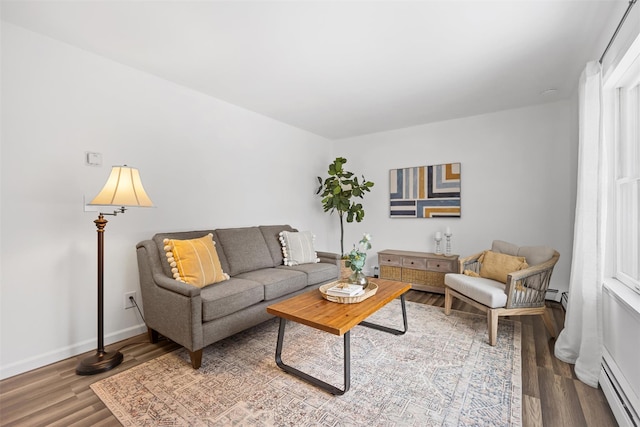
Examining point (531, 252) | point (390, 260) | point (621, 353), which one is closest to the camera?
point (621, 353)

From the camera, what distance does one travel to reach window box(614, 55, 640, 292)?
5.90 feet

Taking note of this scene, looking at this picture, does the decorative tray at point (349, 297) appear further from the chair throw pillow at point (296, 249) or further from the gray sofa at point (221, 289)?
the chair throw pillow at point (296, 249)

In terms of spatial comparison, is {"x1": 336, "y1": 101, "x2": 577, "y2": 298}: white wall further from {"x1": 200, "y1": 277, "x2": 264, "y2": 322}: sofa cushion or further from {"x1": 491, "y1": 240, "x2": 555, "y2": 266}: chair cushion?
{"x1": 200, "y1": 277, "x2": 264, "y2": 322}: sofa cushion

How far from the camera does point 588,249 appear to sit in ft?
6.56

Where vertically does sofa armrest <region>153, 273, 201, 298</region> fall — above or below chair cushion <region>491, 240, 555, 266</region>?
below

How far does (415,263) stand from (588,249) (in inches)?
85.0

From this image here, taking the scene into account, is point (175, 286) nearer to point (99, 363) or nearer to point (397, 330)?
point (99, 363)

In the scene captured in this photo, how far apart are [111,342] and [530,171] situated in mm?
4918

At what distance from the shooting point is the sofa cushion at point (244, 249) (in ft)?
9.77

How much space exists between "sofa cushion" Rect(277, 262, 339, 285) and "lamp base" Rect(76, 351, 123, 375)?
5.35ft

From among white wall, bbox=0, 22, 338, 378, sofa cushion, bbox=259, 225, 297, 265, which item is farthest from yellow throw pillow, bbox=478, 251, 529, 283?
white wall, bbox=0, 22, 338, 378

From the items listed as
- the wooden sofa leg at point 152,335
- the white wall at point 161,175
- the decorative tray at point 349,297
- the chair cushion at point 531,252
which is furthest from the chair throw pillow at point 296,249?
the chair cushion at point 531,252

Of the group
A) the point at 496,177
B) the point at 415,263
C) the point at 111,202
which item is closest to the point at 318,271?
the point at 415,263

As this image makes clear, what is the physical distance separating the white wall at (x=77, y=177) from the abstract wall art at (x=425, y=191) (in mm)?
2674
